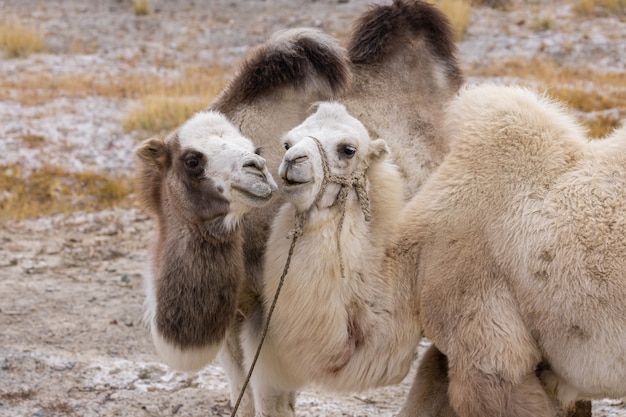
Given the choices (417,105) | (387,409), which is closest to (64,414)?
(387,409)

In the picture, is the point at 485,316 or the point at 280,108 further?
the point at 280,108

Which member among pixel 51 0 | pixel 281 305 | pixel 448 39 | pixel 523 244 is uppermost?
pixel 448 39

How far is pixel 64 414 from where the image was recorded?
6.01 meters

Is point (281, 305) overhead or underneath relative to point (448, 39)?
underneath

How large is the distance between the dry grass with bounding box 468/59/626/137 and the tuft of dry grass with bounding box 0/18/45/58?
727 centimetres

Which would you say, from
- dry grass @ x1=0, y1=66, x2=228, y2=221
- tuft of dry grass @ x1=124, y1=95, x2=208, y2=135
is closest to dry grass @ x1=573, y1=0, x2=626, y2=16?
dry grass @ x1=0, y1=66, x2=228, y2=221

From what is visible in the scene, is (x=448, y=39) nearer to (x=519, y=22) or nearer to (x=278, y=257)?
(x=278, y=257)

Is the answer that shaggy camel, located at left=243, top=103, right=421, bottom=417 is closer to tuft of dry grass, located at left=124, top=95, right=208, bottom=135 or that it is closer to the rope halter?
the rope halter

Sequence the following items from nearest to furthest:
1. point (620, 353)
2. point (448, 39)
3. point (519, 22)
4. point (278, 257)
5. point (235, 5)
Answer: point (620, 353) < point (278, 257) < point (448, 39) < point (519, 22) < point (235, 5)

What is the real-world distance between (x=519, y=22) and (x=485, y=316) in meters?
12.4

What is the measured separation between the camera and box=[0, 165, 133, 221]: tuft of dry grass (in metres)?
10.3

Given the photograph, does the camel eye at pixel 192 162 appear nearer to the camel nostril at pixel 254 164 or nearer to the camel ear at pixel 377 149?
the camel nostril at pixel 254 164

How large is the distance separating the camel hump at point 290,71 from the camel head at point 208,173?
457mm

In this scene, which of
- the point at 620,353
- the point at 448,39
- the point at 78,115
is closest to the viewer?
the point at 620,353
